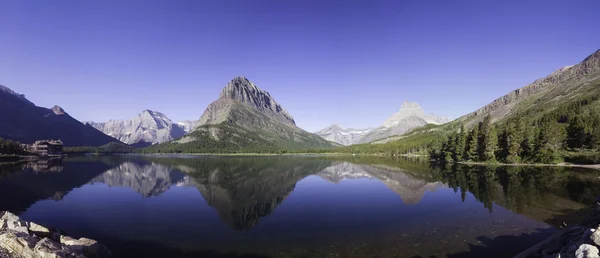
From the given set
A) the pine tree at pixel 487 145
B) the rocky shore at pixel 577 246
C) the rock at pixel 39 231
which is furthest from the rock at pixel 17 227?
the pine tree at pixel 487 145

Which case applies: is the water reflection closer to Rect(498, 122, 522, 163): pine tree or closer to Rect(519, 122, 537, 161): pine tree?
Rect(519, 122, 537, 161): pine tree

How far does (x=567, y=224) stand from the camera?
3134 cm

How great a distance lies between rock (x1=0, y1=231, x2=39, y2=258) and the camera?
19703 mm

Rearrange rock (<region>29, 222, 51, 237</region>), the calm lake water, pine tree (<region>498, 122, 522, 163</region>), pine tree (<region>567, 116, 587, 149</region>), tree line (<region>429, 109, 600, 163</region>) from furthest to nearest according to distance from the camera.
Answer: pine tree (<region>498, 122, 522, 163</region>), pine tree (<region>567, 116, 587, 149</region>), tree line (<region>429, 109, 600, 163</region>), the calm lake water, rock (<region>29, 222, 51, 237</region>)

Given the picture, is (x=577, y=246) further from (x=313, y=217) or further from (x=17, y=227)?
(x=17, y=227)

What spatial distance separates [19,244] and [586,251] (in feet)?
109

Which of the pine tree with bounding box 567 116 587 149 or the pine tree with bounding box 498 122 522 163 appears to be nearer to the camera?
the pine tree with bounding box 567 116 587 149

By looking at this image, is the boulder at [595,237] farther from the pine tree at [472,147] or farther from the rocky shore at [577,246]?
the pine tree at [472,147]

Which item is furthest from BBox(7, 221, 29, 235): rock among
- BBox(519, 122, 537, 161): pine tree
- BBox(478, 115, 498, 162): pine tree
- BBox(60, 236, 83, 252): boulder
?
BBox(478, 115, 498, 162): pine tree

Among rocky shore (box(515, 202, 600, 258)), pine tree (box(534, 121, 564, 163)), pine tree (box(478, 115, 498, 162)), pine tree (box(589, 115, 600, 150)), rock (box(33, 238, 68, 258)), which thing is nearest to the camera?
rocky shore (box(515, 202, 600, 258))

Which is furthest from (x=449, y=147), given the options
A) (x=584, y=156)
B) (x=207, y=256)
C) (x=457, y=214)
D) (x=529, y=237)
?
(x=207, y=256)

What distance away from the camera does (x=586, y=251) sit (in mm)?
13430

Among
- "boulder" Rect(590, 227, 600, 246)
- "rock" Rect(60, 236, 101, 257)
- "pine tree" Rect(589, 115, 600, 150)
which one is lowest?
"rock" Rect(60, 236, 101, 257)

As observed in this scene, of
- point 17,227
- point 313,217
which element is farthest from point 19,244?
point 313,217
